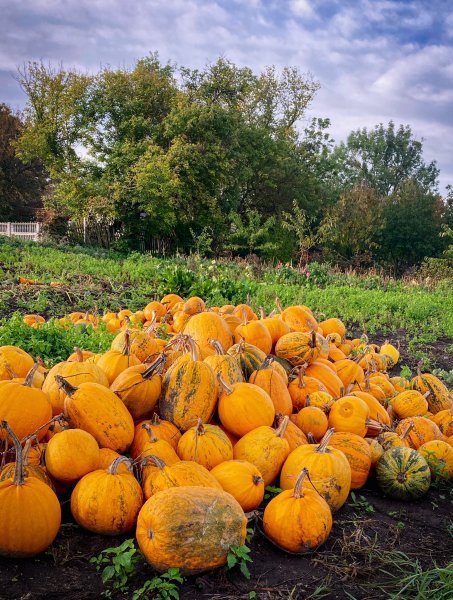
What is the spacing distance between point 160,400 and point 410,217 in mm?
37971

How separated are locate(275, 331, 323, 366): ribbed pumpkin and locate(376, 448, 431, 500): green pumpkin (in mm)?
817

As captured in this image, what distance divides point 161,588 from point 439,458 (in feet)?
6.72

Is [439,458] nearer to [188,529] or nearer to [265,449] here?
[265,449]

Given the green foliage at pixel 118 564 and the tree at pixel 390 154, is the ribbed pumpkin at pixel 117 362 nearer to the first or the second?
the green foliage at pixel 118 564

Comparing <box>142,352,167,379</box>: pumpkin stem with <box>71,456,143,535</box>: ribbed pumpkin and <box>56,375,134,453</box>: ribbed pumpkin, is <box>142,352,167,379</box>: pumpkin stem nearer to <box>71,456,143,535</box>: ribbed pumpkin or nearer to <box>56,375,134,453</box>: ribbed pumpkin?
<box>56,375,134,453</box>: ribbed pumpkin

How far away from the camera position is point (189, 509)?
2.18 meters

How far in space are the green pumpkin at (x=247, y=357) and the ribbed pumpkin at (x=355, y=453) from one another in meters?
0.59

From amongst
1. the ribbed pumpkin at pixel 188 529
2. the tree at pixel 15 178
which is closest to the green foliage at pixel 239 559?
the ribbed pumpkin at pixel 188 529

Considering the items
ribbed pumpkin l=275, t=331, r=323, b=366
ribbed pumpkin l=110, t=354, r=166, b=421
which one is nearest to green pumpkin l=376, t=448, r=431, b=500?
ribbed pumpkin l=275, t=331, r=323, b=366

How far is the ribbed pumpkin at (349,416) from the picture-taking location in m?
3.28

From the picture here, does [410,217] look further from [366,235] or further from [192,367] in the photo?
[192,367]

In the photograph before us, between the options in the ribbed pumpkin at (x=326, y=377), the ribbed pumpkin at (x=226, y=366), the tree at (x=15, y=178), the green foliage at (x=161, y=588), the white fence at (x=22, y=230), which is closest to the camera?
the green foliage at (x=161, y=588)

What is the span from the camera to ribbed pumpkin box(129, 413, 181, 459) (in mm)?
2764

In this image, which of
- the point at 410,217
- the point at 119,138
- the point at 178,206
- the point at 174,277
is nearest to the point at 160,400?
the point at 174,277
